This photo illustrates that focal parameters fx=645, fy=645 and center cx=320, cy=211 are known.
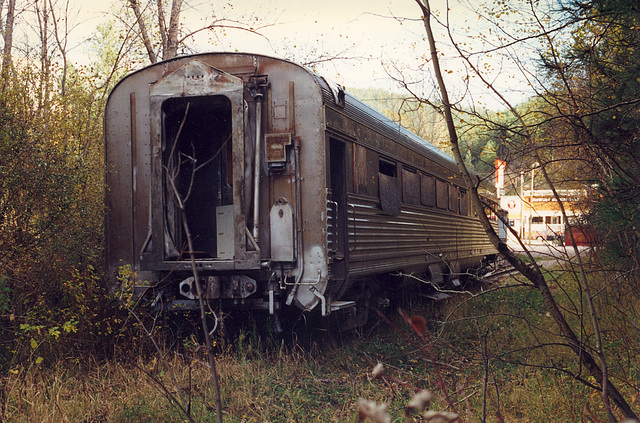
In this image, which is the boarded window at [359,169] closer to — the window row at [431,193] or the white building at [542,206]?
the window row at [431,193]

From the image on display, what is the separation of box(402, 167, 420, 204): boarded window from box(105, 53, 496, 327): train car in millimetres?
1796

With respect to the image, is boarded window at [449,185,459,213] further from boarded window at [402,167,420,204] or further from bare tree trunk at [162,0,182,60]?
bare tree trunk at [162,0,182,60]

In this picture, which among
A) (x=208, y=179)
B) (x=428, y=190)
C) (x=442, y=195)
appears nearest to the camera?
(x=208, y=179)

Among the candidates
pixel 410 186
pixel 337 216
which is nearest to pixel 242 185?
pixel 337 216

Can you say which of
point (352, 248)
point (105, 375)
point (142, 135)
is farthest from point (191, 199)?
point (105, 375)

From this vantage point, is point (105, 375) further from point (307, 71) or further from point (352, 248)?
point (307, 71)

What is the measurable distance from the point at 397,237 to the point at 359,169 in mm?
1726

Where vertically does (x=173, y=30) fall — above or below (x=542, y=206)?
above

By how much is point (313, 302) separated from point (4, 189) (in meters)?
3.27

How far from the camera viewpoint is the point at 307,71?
6.67m

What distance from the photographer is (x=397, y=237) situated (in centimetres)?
902

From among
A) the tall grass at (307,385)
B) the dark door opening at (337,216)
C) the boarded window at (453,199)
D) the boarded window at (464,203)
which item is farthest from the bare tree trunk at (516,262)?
the boarded window at (464,203)

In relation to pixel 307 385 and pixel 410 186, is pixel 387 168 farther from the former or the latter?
pixel 307 385

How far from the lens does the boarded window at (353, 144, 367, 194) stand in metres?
7.50
